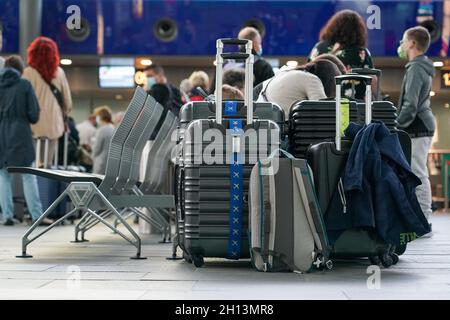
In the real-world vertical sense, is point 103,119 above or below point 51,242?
above

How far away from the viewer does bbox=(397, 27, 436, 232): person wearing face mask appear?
6.53 m

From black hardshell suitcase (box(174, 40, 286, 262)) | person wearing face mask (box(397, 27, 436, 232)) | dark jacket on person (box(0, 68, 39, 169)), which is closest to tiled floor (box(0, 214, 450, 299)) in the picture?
black hardshell suitcase (box(174, 40, 286, 262))

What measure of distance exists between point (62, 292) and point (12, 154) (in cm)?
470

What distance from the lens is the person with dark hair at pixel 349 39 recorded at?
598cm

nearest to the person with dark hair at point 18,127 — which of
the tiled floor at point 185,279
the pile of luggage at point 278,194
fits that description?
the tiled floor at point 185,279

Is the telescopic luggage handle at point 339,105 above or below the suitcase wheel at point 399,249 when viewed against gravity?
above

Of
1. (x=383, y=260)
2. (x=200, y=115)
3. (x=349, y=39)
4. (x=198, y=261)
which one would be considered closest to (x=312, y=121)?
(x=200, y=115)

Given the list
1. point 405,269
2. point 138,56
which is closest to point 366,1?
point 138,56

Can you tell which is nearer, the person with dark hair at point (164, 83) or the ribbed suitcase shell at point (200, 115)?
the ribbed suitcase shell at point (200, 115)

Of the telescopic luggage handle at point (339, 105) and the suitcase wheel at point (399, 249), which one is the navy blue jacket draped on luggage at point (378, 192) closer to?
the telescopic luggage handle at point (339, 105)

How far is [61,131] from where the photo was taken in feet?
→ 26.8

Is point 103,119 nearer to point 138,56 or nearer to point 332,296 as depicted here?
point 138,56

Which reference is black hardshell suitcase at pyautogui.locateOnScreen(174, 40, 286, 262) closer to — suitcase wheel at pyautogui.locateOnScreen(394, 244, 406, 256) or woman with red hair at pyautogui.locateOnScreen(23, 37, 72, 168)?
suitcase wheel at pyautogui.locateOnScreen(394, 244, 406, 256)
